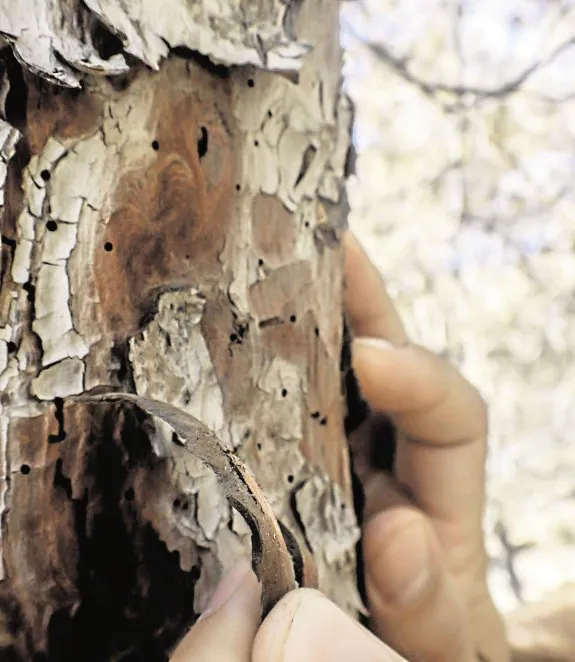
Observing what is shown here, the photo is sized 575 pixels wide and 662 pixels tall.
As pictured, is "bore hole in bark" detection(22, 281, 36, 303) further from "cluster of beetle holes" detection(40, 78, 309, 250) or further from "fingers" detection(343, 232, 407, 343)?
"fingers" detection(343, 232, 407, 343)

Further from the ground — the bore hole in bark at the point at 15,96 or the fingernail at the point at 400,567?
the bore hole in bark at the point at 15,96

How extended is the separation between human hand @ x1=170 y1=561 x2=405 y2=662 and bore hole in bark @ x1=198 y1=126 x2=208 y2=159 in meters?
0.19

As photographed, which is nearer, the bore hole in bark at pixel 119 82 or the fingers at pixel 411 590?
the bore hole in bark at pixel 119 82

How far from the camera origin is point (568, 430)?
1.31m

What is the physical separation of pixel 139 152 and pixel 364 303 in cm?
27

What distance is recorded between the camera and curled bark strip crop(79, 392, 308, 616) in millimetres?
232

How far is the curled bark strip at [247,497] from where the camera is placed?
0.76ft

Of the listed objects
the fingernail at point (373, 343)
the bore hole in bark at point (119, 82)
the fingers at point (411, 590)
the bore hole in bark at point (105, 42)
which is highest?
the bore hole in bark at point (105, 42)

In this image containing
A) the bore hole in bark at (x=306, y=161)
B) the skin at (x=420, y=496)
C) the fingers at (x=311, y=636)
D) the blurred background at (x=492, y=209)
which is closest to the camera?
the fingers at (x=311, y=636)

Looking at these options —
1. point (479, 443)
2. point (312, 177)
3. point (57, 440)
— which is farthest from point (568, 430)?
point (57, 440)

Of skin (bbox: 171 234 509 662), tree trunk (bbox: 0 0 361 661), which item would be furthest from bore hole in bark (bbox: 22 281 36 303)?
skin (bbox: 171 234 509 662)

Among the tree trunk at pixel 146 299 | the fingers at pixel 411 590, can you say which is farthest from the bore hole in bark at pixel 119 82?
the fingers at pixel 411 590

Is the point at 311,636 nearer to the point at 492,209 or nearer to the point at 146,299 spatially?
the point at 146,299

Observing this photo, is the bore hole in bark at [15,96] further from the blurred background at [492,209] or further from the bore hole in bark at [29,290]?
the blurred background at [492,209]
